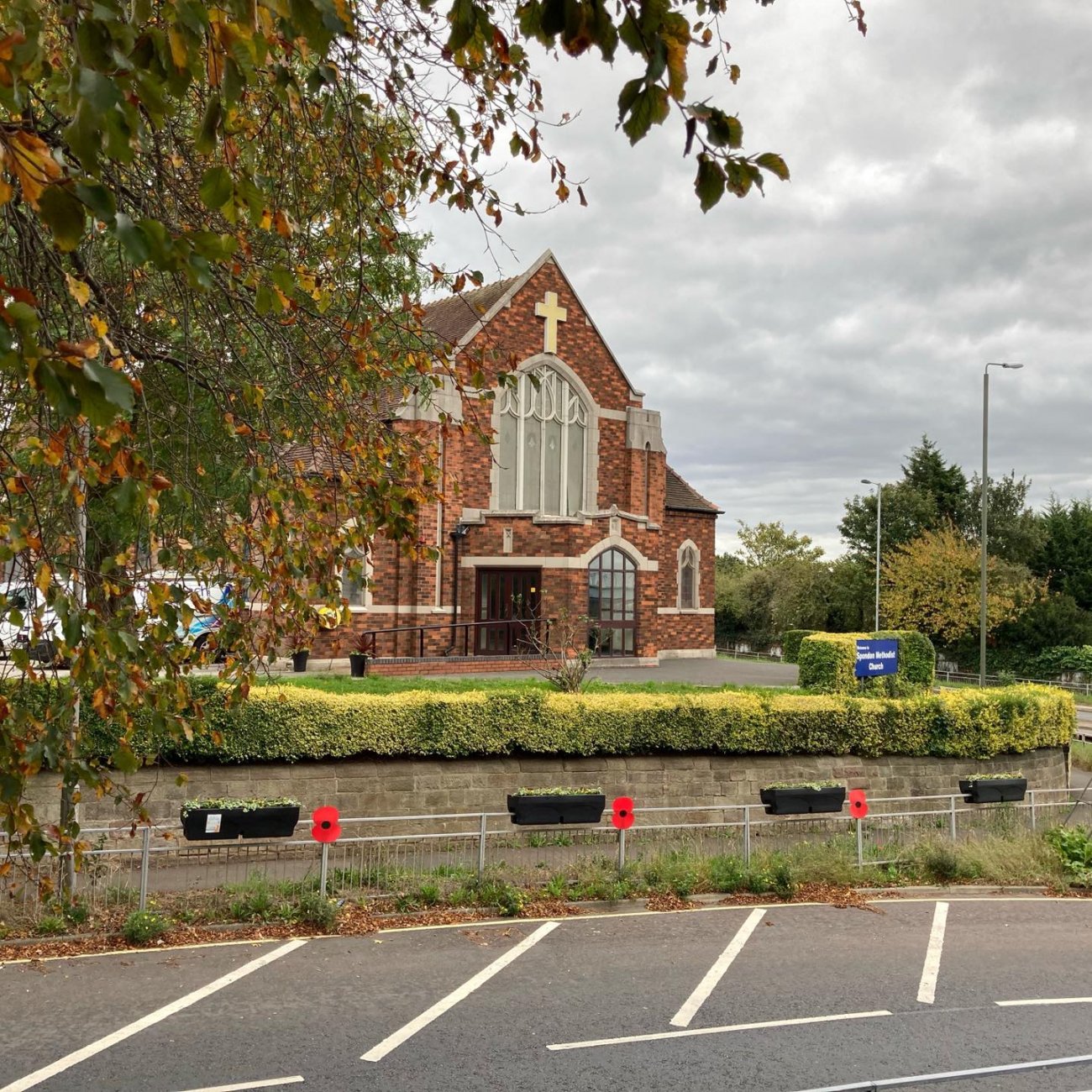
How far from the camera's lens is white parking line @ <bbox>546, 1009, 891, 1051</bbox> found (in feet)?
25.5

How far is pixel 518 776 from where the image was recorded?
1611cm

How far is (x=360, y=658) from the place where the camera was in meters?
22.2

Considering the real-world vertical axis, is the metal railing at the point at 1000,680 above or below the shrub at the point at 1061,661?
below

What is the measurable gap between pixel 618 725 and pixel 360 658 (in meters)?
7.51

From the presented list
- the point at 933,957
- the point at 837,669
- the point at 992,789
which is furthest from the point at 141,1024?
the point at 837,669

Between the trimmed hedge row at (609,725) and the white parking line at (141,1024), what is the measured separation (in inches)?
130

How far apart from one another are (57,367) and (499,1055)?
6.47 m

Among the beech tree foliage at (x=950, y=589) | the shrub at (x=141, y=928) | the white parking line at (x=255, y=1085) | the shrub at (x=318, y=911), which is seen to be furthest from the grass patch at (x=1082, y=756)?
the white parking line at (x=255, y=1085)

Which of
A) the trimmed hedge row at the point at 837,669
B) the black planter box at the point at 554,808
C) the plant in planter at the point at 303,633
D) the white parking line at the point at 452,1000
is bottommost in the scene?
the white parking line at the point at 452,1000

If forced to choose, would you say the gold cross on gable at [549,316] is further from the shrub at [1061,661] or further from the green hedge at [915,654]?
the shrub at [1061,661]

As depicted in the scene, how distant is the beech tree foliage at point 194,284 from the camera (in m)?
2.65

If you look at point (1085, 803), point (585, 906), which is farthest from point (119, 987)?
point (1085, 803)

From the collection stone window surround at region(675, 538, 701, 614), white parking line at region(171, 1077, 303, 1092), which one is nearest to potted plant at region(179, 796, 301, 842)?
white parking line at region(171, 1077, 303, 1092)

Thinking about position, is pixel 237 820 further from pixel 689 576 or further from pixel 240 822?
pixel 689 576
